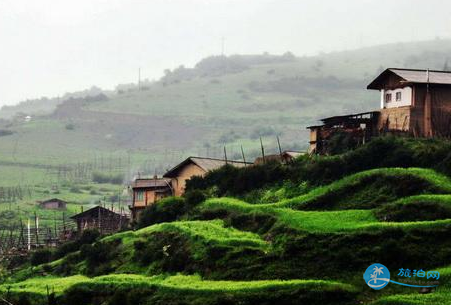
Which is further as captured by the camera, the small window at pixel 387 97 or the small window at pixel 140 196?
the small window at pixel 140 196

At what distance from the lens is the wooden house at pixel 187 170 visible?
78375 millimetres

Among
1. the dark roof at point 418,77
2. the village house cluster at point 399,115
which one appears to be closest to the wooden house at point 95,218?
the village house cluster at point 399,115

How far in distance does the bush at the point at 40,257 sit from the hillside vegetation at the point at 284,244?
6.15ft

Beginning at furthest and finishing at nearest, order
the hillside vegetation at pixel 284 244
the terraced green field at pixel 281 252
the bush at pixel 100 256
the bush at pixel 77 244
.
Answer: the bush at pixel 77 244
the bush at pixel 100 256
the hillside vegetation at pixel 284 244
the terraced green field at pixel 281 252

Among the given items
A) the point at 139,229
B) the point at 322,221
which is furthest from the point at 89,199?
the point at 322,221

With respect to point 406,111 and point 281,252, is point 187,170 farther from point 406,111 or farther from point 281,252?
point 281,252

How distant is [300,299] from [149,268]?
51.2 ft

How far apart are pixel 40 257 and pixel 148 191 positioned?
17730mm

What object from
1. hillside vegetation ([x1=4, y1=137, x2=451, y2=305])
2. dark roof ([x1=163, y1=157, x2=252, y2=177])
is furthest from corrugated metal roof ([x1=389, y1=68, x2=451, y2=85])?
dark roof ([x1=163, y1=157, x2=252, y2=177])

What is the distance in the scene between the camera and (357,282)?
42594mm

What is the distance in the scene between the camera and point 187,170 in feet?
263

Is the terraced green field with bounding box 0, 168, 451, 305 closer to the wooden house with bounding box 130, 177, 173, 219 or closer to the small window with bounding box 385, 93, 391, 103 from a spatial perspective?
the small window with bounding box 385, 93, 391, 103

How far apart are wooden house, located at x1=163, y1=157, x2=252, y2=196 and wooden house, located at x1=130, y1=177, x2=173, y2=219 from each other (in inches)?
48.7
